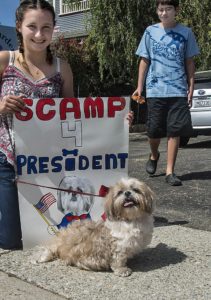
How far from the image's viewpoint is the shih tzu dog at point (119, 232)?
135 inches

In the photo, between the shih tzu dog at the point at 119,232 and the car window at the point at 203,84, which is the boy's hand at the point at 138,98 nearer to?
the shih tzu dog at the point at 119,232

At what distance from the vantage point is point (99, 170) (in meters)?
4.25

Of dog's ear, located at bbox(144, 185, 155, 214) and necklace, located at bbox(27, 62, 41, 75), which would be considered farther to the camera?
necklace, located at bbox(27, 62, 41, 75)

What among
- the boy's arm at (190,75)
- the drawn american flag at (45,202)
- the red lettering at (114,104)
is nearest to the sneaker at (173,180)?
the boy's arm at (190,75)

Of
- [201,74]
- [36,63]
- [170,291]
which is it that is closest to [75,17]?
[201,74]

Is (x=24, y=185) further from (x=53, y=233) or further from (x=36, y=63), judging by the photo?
(x=36, y=63)

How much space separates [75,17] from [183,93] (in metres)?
17.6

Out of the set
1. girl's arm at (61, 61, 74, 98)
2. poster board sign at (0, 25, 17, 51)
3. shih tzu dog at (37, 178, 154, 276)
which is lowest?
shih tzu dog at (37, 178, 154, 276)

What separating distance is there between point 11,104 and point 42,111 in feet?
0.91

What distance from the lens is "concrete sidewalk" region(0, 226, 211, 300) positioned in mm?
3221

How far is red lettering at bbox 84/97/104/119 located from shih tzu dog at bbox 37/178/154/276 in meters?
0.85

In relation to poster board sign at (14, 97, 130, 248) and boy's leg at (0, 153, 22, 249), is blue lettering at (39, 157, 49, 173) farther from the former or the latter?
boy's leg at (0, 153, 22, 249)

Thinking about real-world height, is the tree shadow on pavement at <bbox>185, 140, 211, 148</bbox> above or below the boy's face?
below

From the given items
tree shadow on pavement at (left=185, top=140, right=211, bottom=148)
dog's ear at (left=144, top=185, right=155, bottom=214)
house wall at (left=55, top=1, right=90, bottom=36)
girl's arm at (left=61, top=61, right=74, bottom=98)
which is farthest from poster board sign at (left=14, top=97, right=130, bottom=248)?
house wall at (left=55, top=1, right=90, bottom=36)
